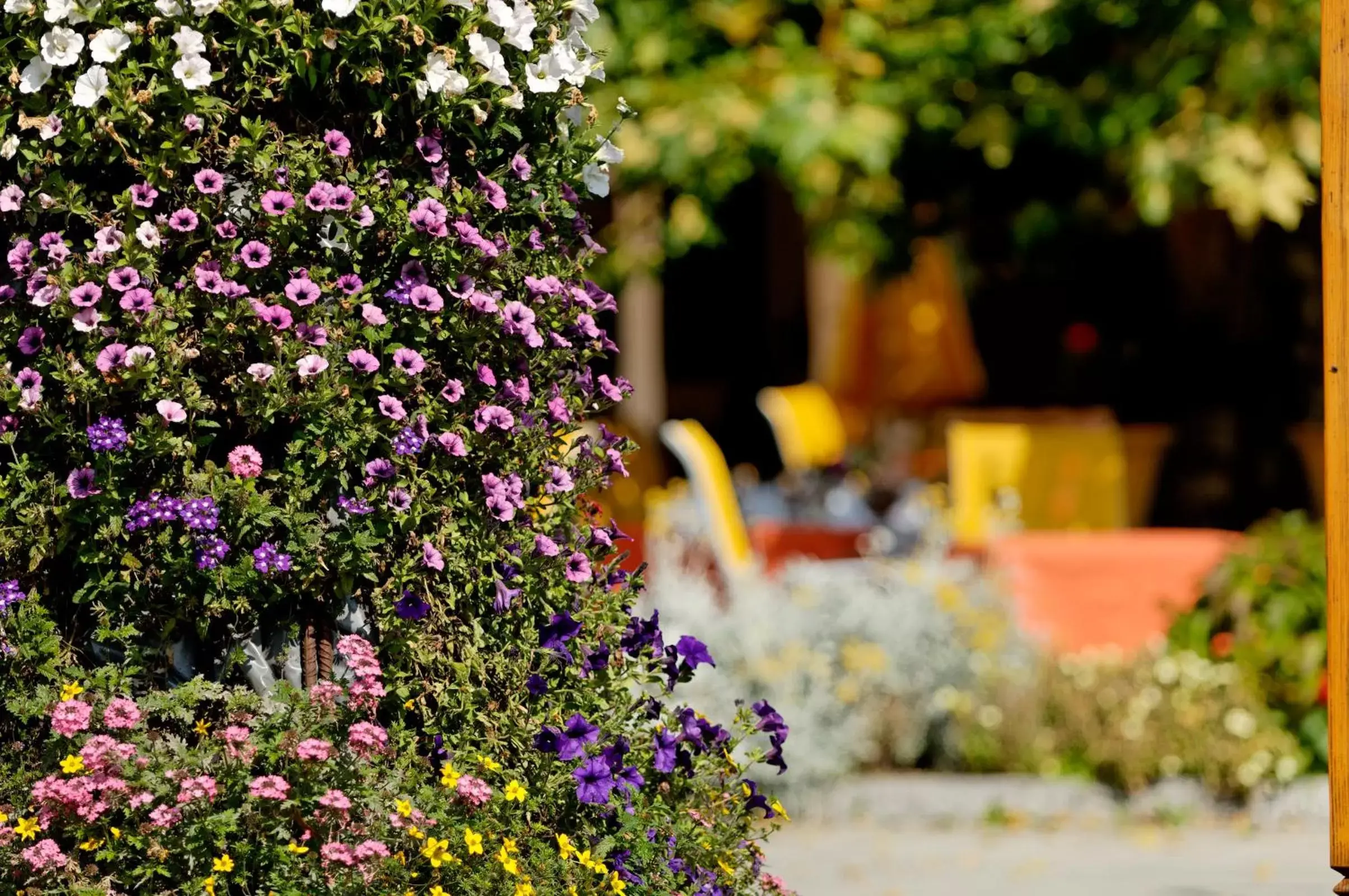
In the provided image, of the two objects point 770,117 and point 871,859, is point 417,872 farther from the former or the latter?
point 770,117

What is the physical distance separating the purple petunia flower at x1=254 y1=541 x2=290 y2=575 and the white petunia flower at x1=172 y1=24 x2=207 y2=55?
752 millimetres

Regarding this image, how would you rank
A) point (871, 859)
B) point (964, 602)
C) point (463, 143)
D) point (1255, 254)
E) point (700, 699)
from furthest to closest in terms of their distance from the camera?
point (1255, 254)
point (964, 602)
point (700, 699)
point (871, 859)
point (463, 143)

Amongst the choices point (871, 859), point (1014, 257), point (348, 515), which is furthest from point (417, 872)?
point (1014, 257)

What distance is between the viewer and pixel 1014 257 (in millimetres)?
11492

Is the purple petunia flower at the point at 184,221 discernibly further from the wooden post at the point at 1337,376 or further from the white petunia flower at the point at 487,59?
the wooden post at the point at 1337,376

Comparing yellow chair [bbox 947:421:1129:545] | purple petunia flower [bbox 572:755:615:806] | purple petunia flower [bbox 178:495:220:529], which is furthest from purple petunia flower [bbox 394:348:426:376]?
yellow chair [bbox 947:421:1129:545]

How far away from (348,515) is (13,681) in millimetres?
579

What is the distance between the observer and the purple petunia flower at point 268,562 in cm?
313

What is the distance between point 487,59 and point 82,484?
91 centimetres

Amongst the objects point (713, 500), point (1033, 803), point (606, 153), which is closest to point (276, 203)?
point (606, 153)

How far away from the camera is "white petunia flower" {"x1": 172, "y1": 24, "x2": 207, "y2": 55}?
123 inches

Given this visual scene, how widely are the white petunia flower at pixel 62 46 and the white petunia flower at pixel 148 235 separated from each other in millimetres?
275

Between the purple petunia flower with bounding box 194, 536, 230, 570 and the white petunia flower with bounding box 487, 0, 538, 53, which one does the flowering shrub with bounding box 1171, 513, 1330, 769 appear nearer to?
the white petunia flower with bounding box 487, 0, 538, 53

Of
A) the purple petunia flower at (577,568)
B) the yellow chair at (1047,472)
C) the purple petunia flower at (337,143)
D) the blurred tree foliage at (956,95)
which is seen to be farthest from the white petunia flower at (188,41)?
the yellow chair at (1047,472)
